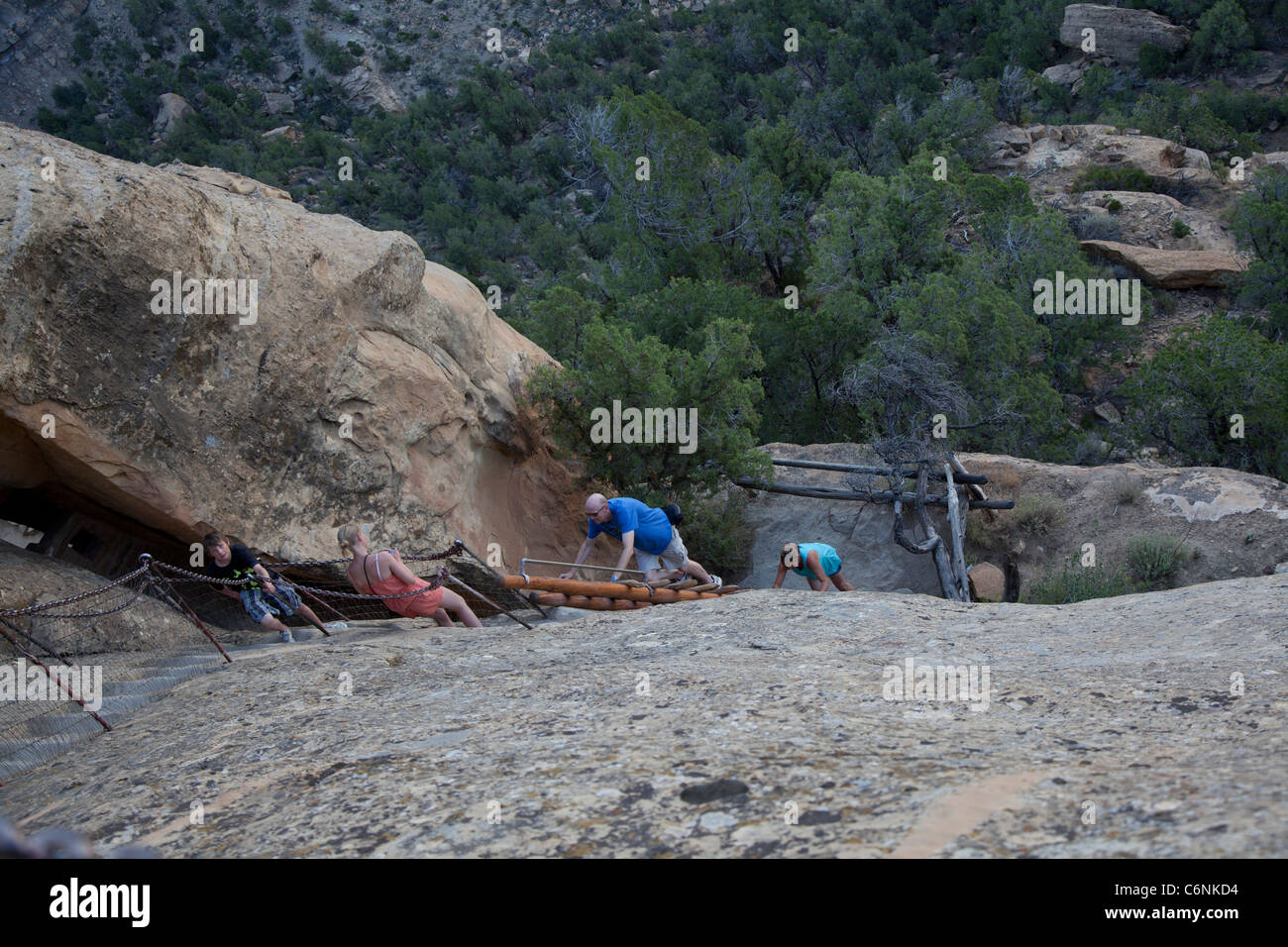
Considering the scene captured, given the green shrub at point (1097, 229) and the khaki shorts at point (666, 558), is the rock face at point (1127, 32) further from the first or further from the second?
the khaki shorts at point (666, 558)

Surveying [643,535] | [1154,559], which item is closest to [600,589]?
[643,535]

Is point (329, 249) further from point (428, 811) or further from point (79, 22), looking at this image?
point (79, 22)

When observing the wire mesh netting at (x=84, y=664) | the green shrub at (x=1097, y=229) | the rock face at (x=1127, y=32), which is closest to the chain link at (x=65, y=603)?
the wire mesh netting at (x=84, y=664)

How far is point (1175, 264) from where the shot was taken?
21688 mm

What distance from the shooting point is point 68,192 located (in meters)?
7.61

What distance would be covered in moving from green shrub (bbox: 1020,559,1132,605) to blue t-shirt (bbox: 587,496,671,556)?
4.54 m

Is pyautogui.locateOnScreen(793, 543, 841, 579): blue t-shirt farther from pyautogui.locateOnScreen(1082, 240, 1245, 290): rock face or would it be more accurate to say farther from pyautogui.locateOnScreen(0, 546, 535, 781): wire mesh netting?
pyautogui.locateOnScreen(1082, 240, 1245, 290): rock face

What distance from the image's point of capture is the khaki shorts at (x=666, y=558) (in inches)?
380

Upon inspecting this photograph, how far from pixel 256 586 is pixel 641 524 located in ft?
11.2

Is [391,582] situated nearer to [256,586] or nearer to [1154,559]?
[256,586]

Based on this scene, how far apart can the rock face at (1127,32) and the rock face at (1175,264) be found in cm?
1212

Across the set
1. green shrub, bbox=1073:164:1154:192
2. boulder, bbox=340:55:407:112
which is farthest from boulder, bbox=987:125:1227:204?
boulder, bbox=340:55:407:112

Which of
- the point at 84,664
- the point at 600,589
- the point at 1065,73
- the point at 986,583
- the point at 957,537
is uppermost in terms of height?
the point at 1065,73

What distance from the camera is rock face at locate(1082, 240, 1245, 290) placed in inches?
842
